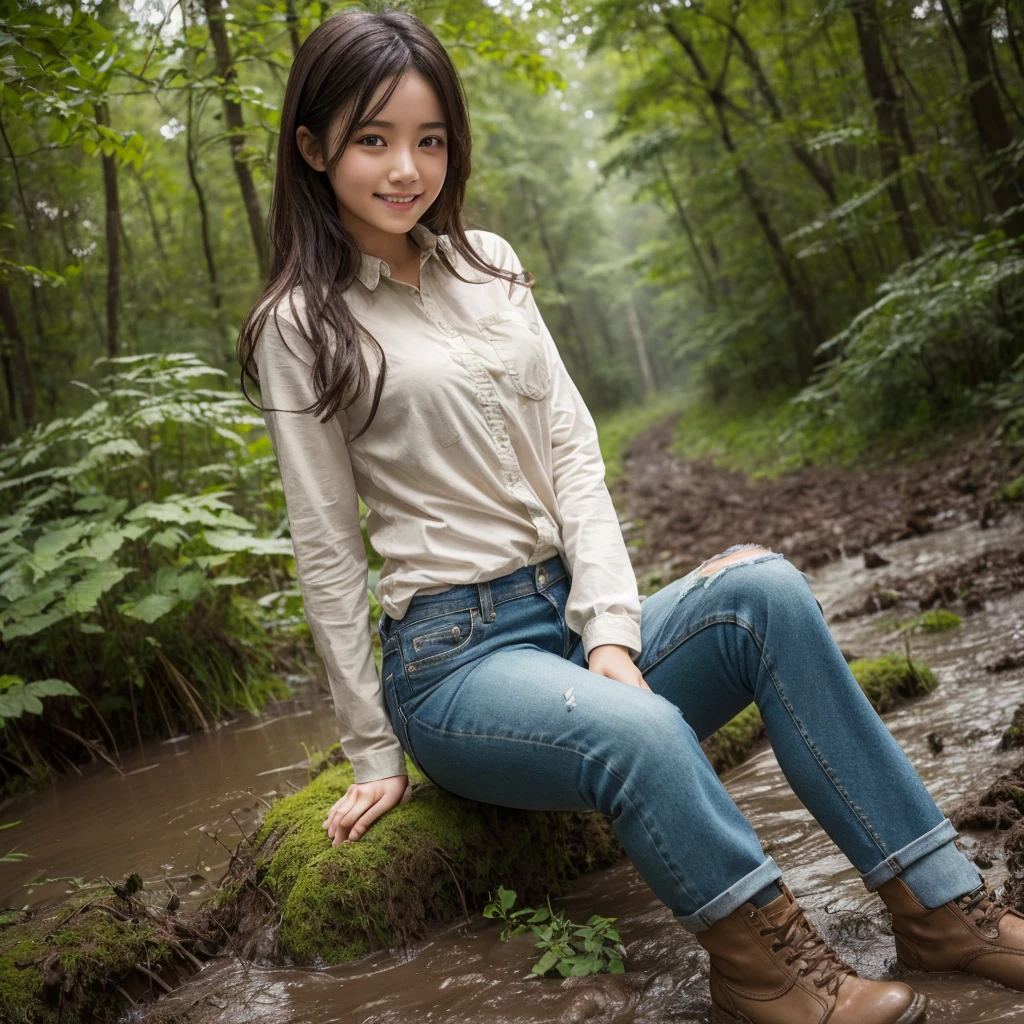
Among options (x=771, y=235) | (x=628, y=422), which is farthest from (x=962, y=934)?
(x=628, y=422)

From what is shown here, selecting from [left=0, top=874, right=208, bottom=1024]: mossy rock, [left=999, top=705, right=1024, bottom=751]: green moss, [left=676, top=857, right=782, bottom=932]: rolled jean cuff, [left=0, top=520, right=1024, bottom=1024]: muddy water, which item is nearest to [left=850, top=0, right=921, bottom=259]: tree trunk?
[left=0, top=520, right=1024, bottom=1024]: muddy water

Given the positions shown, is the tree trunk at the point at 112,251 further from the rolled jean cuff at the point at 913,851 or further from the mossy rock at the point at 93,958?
the rolled jean cuff at the point at 913,851

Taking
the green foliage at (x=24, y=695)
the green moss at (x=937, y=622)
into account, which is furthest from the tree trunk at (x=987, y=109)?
the green foliage at (x=24, y=695)

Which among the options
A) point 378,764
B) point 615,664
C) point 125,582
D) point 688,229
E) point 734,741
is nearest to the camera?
point 615,664

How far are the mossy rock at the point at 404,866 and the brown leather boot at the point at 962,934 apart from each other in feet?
2.93

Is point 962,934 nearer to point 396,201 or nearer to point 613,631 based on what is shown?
point 613,631

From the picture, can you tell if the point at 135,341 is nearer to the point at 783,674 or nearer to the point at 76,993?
the point at 76,993

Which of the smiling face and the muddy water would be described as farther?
the smiling face

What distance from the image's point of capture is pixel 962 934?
5.27ft

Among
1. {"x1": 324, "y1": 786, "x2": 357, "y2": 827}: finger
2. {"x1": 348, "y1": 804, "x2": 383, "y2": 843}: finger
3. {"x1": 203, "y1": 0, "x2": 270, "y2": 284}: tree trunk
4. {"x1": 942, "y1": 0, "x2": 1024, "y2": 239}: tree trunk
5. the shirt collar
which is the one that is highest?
{"x1": 203, "y1": 0, "x2": 270, "y2": 284}: tree trunk

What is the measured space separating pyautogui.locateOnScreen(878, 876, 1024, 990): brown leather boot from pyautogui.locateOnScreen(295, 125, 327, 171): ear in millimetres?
1865

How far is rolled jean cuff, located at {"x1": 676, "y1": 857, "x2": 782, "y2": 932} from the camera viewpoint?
1542mm

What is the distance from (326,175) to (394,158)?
0.68ft

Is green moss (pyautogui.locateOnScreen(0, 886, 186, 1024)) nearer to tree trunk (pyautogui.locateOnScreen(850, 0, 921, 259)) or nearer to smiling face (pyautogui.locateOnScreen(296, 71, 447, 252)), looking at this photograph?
smiling face (pyautogui.locateOnScreen(296, 71, 447, 252))
